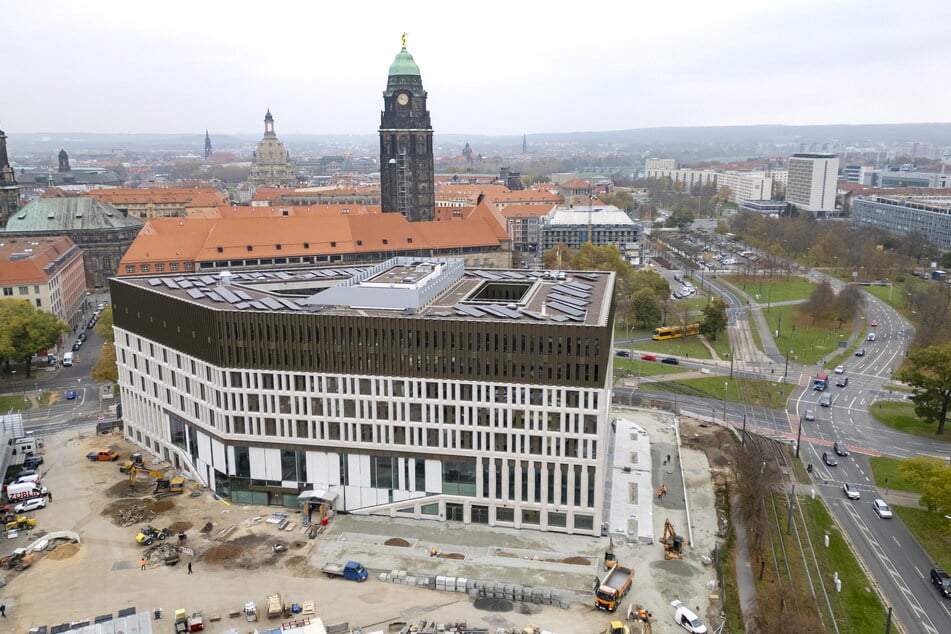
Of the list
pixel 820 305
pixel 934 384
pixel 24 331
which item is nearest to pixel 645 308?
pixel 820 305

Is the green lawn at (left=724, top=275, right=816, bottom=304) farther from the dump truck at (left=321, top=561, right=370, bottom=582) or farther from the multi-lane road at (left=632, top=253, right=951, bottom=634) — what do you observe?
the dump truck at (left=321, top=561, right=370, bottom=582)

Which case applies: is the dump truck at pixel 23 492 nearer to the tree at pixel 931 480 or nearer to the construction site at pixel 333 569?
the construction site at pixel 333 569

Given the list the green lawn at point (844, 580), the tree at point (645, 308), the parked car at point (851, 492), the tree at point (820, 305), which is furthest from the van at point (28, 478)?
the tree at point (820, 305)

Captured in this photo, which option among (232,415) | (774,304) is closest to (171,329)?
(232,415)

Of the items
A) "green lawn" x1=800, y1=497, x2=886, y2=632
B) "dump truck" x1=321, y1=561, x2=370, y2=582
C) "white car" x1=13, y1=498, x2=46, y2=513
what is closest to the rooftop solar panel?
"green lawn" x1=800, y1=497, x2=886, y2=632

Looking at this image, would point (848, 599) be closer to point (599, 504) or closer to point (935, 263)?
point (599, 504)

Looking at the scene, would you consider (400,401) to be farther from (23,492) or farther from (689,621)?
(23,492)
